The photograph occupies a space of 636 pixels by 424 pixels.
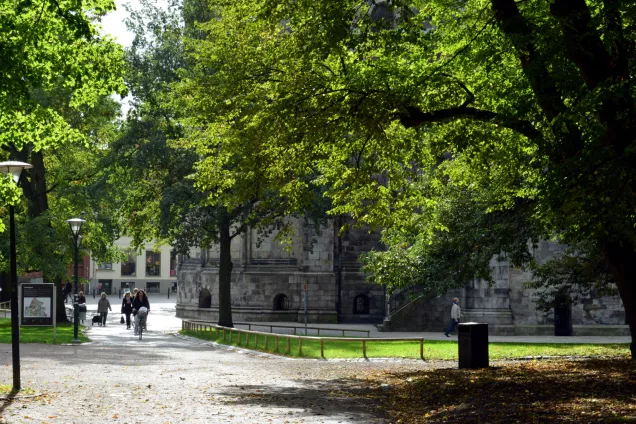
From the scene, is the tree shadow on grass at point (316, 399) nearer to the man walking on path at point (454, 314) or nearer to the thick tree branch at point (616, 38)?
the thick tree branch at point (616, 38)

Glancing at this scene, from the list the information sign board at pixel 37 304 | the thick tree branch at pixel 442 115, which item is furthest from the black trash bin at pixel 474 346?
the information sign board at pixel 37 304

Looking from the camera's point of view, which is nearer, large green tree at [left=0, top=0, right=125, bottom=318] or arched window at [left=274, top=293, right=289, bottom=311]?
large green tree at [left=0, top=0, right=125, bottom=318]

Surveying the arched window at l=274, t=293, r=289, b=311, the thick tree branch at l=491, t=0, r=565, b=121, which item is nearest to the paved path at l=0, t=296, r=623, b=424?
the thick tree branch at l=491, t=0, r=565, b=121

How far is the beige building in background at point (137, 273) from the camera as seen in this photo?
97.1 m

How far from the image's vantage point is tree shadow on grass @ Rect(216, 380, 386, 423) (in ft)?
41.1

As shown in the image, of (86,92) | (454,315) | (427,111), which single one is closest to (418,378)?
(427,111)

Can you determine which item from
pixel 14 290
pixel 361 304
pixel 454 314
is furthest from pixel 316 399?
pixel 361 304

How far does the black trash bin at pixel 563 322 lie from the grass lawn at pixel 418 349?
6.15 m

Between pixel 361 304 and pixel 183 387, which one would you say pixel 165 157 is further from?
pixel 183 387

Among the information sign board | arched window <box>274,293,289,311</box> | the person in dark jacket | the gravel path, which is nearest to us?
the gravel path

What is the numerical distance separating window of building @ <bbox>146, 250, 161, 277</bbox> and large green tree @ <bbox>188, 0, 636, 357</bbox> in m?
81.6

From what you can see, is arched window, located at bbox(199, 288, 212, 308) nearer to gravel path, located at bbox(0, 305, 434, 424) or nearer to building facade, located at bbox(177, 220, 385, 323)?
building facade, located at bbox(177, 220, 385, 323)

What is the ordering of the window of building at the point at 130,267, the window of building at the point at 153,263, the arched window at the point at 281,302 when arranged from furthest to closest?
the window of building at the point at 153,263 → the window of building at the point at 130,267 → the arched window at the point at 281,302

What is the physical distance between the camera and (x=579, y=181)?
1123 centimetres
